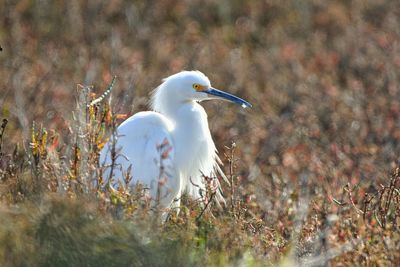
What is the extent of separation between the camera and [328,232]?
153 inches

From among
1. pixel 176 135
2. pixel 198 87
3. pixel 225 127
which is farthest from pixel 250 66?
pixel 176 135

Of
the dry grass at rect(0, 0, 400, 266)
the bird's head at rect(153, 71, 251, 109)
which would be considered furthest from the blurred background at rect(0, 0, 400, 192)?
the bird's head at rect(153, 71, 251, 109)

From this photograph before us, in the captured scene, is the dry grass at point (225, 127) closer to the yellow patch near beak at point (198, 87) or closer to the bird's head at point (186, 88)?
the bird's head at point (186, 88)

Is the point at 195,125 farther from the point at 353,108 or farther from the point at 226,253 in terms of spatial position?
the point at 353,108

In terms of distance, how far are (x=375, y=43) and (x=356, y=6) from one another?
2076 millimetres

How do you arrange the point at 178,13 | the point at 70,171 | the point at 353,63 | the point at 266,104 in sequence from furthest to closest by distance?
the point at 178,13, the point at 353,63, the point at 266,104, the point at 70,171

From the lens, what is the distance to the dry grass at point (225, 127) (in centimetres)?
358

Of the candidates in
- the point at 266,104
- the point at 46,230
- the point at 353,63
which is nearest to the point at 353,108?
the point at 266,104

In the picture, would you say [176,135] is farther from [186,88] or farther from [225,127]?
[225,127]

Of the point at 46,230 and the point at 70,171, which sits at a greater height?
the point at 70,171

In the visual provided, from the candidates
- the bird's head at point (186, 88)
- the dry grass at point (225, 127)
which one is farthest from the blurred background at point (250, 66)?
the bird's head at point (186, 88)

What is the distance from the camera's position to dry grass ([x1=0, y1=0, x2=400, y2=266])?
141 inches

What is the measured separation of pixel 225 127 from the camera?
8281 millimetres

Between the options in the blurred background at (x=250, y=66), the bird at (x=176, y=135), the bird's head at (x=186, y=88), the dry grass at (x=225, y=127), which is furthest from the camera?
the blurred background at (x=250, y=66)
